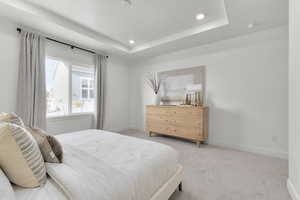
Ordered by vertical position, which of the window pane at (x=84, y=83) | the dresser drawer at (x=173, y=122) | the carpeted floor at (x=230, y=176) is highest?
the window pane at (x=84, y=83)

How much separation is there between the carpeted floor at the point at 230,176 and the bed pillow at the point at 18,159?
1.38 metres

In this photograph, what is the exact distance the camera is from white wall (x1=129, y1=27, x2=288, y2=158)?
8.50 feet

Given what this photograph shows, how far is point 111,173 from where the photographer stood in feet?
3.19

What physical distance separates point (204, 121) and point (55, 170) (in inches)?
114

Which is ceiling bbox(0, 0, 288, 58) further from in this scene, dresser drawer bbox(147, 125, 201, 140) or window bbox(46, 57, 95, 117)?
dresser drawer bbox(147, 125, 201, 140)

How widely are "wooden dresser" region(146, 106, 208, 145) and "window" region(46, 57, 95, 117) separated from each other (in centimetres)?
183

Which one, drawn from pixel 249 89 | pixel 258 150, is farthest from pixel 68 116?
pixel 258 150

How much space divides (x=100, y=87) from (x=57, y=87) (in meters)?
1.01

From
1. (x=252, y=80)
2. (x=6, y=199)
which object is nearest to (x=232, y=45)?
(x=252, y=80)

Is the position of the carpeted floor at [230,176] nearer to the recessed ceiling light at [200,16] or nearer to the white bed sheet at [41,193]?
the white bed sheet at [41,193]

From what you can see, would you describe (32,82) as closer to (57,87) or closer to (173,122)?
(57,87)

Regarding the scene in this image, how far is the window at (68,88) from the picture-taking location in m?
3.12

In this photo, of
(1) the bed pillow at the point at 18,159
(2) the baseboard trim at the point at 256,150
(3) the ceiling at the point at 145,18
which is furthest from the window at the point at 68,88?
(2) the baseboard trim at the point at 256,150

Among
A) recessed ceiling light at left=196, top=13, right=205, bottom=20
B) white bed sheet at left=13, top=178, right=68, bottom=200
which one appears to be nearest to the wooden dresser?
recessed ceiling light at left=196, top=13, right=205, bottom=20
